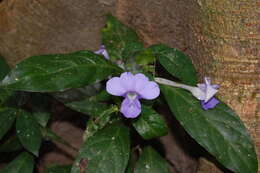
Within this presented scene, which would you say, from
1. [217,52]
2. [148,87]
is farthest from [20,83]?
[217,52]

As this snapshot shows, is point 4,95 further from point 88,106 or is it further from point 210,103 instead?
point 210,103

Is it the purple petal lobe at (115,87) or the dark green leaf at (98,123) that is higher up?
the purple petal lobe at (115,87)

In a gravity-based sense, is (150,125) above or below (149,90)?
below

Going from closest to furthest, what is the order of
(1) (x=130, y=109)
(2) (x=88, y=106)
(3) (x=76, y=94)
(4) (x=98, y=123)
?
(1) (x=130, y=109) < (4) (x=98, y=123) < (2) (x=88, y=106) < (3) (x=76, y=94)

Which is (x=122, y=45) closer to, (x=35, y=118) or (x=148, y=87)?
(x=148, y=87)

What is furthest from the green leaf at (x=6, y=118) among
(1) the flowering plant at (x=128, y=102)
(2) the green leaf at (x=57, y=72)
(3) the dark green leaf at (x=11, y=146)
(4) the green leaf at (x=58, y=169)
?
(2) the green leaf at (x=57, y=72)

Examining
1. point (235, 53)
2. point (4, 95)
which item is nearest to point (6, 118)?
point (4, 95)

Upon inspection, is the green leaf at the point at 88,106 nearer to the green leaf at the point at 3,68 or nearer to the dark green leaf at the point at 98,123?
the dark green leaf at the point at 98,123
